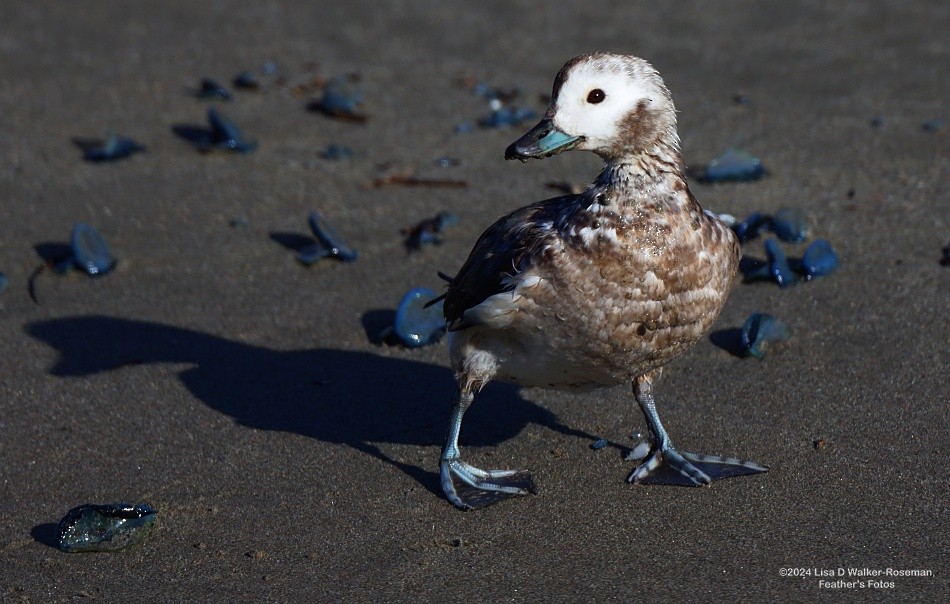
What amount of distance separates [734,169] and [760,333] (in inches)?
76.9

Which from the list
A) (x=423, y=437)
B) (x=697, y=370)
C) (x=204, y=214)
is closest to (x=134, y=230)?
(x=204, y=214)

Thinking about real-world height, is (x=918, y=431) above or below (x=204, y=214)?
above

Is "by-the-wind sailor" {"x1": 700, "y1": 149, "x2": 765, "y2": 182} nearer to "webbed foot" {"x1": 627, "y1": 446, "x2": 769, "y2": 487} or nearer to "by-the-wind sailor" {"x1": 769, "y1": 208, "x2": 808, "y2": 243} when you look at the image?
"by-the-wind sailor" {"x1": 769, "y1": 208, "x2": 808, "y2": 243}

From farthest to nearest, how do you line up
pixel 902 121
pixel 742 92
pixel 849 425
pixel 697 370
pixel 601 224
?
1. pixel 742 92
2. pixel 902 121
3. pixel 697 370
4. pixel 849 425
5. pixel 601 224

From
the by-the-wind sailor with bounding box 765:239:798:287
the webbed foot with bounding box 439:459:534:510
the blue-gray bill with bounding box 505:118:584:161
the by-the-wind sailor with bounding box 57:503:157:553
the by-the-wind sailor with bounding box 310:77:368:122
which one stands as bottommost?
the by-the-wind sailor with bounding box 57:503:157:553

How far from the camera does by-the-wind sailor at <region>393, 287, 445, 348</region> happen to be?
6.01m

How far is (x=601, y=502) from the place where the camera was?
15.7 feet

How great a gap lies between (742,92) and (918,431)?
4019 millimetres

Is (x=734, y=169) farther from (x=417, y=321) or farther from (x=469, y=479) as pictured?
(x=469, y=479)

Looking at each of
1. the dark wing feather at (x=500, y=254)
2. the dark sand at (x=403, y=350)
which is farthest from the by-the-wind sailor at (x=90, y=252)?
the dark wing feather at (x=500, y=254)

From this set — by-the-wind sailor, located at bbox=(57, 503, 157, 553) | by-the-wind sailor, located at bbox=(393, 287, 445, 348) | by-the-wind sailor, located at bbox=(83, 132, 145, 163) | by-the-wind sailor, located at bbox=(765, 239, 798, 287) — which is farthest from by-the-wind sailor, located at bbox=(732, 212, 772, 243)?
by-the-wind sailor, located at bbox=(83, 132, 145, 163)

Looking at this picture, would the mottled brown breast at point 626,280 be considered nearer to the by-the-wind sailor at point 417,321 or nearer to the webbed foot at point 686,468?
the webbed foot at point 686,468

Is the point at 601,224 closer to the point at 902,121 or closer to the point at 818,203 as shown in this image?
the point at 818,203

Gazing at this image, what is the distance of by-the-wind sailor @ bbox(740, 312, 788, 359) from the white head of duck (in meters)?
1.58
